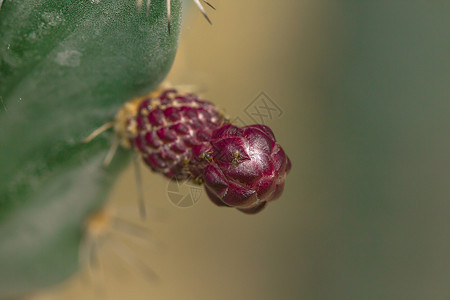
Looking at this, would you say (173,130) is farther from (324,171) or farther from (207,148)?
(324,171)

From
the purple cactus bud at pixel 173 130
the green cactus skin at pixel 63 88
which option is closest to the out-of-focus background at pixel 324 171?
the green cactus skin at pixel 63 88

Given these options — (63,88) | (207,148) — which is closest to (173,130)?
(207,148)

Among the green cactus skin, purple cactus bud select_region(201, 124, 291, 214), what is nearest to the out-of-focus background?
the green cactus skin

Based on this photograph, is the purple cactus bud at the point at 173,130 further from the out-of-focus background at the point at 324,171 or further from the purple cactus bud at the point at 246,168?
the out-of-focus background at the point at 324,171

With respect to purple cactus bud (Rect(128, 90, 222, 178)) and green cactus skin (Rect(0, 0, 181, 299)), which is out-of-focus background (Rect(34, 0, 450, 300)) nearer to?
green cactus skin (Rect(0, 0, 181, 299))

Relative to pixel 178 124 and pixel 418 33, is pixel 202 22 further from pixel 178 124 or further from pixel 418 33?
pixel 178 124

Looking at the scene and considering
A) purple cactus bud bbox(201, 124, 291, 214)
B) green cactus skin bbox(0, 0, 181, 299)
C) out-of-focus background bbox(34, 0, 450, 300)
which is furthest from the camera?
out-of-focus background bbox(34, 0, 450, 300)

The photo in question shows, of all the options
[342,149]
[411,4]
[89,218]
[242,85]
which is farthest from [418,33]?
[89,218]
